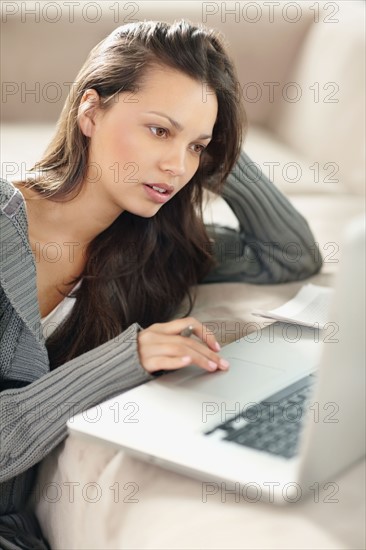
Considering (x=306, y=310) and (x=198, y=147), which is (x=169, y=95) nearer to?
(x=198, y=147)

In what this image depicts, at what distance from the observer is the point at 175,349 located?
3.74 ft

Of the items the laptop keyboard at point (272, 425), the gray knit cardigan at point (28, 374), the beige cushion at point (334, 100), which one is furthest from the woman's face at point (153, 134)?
the beige cushion at point (334, 100)

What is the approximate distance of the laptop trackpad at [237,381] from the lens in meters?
1.07

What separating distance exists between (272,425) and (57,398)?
1.02 ft

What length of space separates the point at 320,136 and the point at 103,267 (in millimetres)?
810

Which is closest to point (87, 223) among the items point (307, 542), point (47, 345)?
point (47, 345)

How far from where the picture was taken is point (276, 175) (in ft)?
6.94

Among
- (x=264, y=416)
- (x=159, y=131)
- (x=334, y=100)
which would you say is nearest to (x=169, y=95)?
(x=159, y=131)

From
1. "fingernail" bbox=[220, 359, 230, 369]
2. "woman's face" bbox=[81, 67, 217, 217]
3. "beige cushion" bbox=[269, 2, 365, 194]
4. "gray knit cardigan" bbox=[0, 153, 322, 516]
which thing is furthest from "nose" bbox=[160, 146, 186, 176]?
"beige cushion" bbox=[269, 2, 365, 194]

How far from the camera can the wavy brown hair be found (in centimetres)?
137

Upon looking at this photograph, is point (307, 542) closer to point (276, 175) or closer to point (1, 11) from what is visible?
point (276, 175)

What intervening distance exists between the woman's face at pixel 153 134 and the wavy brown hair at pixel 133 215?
21 millimetres

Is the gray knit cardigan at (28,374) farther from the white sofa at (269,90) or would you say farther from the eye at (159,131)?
the white sofa at (269,90)

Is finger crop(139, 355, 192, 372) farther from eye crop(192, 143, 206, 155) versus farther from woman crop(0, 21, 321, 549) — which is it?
eye crop(192, 143, 206, 155)
